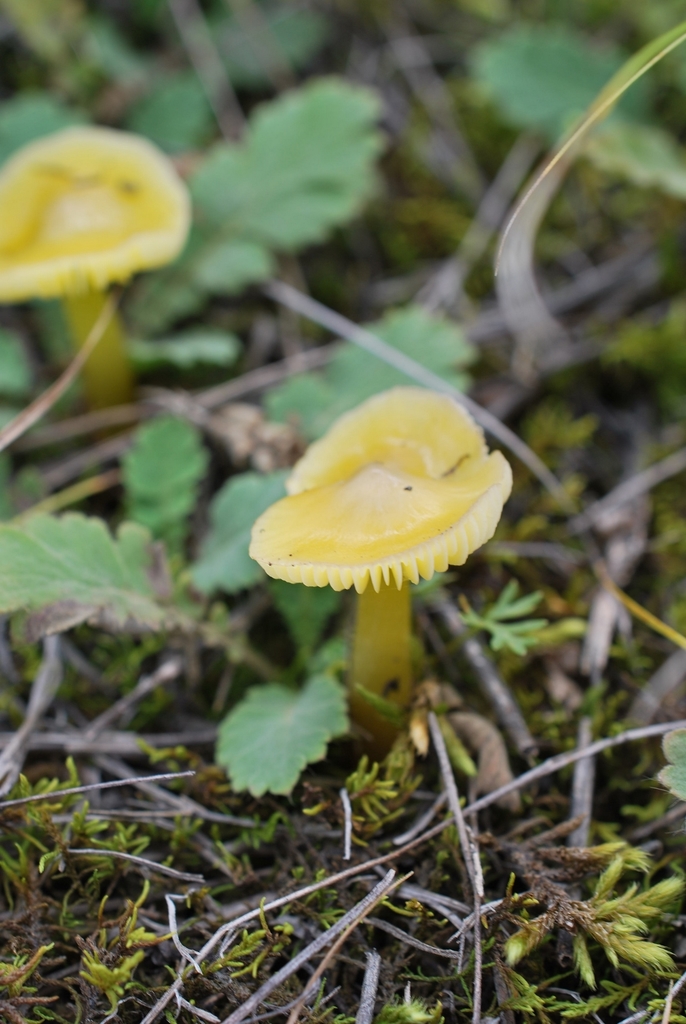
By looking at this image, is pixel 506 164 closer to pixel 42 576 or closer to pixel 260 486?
pixel 260 486

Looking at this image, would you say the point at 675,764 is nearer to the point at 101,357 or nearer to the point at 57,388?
the point at 57,388

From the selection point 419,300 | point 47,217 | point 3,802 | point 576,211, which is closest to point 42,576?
point 3,802

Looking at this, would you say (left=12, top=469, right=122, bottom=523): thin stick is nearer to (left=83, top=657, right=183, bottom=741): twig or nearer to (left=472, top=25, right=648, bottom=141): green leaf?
(left=83, top=657, right=183, bottom=741): twig

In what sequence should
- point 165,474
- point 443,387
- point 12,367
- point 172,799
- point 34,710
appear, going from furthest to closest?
1. point 12,367
2. point 443,387
3. point 165,474
4. point 34,710
5. point 172,799

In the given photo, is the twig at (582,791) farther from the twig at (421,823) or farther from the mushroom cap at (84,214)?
the mushroom cap at (84,214)

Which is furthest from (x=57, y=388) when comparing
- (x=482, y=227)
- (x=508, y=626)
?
(x=482, y=227)
